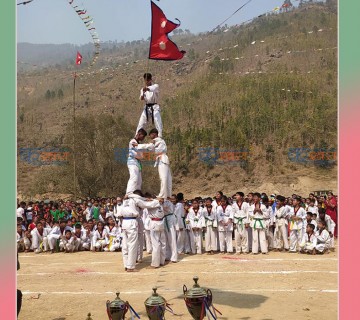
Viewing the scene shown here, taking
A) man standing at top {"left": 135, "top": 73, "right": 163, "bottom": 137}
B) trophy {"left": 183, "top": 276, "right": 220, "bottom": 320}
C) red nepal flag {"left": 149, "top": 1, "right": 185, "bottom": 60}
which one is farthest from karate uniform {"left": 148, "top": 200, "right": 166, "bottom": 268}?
trophy {"left": 183, "top": 276, "right": 220, "bottom": 320}

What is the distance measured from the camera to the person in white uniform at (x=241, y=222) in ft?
45.6

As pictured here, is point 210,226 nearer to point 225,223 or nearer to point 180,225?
point 225,223

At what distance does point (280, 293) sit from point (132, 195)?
463 centimetres

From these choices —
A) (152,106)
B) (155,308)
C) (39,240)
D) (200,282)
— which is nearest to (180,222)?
(152,106)

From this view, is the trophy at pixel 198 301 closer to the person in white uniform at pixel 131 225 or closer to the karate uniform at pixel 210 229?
the person in white uniform at pixel 131 225

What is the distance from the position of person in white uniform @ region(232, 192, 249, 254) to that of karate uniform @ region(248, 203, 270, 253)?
17 centimetres

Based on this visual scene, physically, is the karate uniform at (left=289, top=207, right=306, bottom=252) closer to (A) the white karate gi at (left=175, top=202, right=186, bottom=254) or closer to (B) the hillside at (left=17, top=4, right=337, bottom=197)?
(A) the white karate gi at (left=175, top=202, right=186, bottom=254)

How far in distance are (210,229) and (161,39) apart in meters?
5.95

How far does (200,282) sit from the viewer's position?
32.8ft

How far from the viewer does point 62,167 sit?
3612 centimetres

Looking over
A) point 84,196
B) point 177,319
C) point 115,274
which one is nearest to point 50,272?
point 115,274

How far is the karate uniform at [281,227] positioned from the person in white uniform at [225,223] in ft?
4.72

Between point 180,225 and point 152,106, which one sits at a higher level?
point 152,106

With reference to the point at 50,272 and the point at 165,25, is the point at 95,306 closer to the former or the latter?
the point at 50,272
